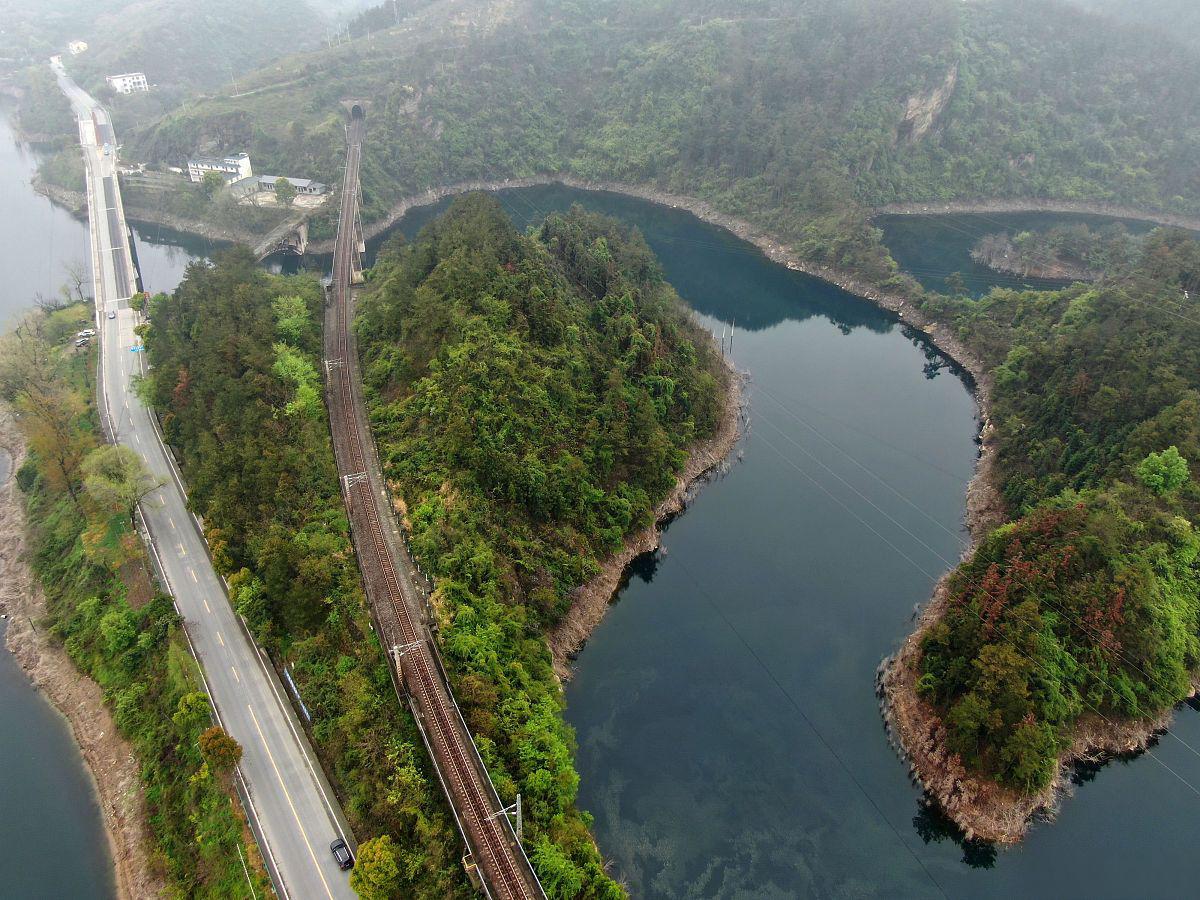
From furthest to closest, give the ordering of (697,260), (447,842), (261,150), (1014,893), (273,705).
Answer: (261,150)
(697,260)
(273,705)
(1014,893)
(447,842)

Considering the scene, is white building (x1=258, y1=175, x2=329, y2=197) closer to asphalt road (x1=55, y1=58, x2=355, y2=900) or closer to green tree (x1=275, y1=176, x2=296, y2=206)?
green tree (x1=275, y1=176, x2=296, y2=206)

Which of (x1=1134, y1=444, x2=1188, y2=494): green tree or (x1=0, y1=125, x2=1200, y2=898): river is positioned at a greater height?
(x1=1134, y1=444, x2=1188, y2=494): green tree

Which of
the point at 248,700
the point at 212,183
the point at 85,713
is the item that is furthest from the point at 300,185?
the point at 248,700

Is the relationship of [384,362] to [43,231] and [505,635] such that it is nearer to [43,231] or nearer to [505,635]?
[505,635]

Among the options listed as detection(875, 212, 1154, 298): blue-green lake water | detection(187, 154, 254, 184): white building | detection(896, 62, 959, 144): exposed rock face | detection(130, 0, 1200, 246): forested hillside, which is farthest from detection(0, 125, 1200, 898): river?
detection(187, 154, 254, 184): white building

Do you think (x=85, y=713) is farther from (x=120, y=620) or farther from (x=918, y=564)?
(x=918, y=564)

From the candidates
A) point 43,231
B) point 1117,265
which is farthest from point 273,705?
point 43,231
